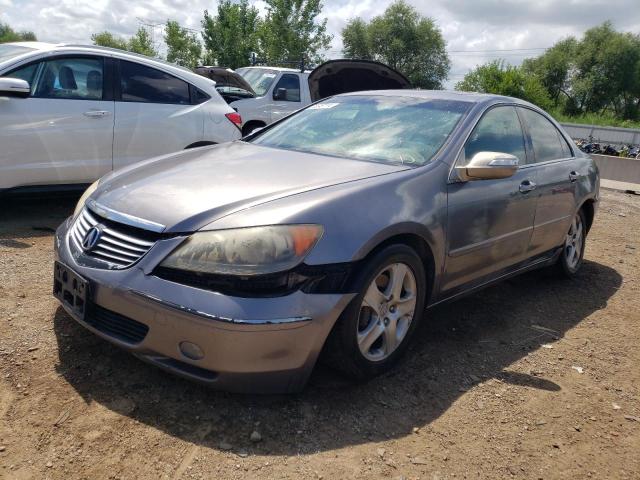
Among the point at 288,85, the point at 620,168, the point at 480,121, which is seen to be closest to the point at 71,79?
the point at 480,121

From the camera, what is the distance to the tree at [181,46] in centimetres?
4312

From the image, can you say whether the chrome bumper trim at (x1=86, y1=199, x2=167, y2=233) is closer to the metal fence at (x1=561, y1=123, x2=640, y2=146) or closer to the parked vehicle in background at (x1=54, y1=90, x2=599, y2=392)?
the parked vehicle in background at (x1=54, y1=90, x2=599, y2=392)

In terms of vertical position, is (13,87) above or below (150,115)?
above

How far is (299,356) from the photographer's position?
249 centimetres

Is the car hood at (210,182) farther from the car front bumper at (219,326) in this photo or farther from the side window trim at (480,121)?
the side window trim at (480,121)

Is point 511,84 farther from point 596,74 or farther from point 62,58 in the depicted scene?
point 62,58

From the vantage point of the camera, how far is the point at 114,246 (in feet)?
8.61

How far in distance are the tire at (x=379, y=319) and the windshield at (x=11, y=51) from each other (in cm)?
425

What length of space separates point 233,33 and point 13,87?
35216mm

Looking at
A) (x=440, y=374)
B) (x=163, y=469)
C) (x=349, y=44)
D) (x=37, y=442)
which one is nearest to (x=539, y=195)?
(x=440, y=374)

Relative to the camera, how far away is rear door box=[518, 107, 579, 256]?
4184mm

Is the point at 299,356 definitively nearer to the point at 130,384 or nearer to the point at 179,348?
the point at 179,348

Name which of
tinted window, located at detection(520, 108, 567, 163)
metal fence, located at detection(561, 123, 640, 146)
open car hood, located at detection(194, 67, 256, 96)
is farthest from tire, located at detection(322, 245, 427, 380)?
metal fence, located at detection(561, 123, 640, 146)

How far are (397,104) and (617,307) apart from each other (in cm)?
246
